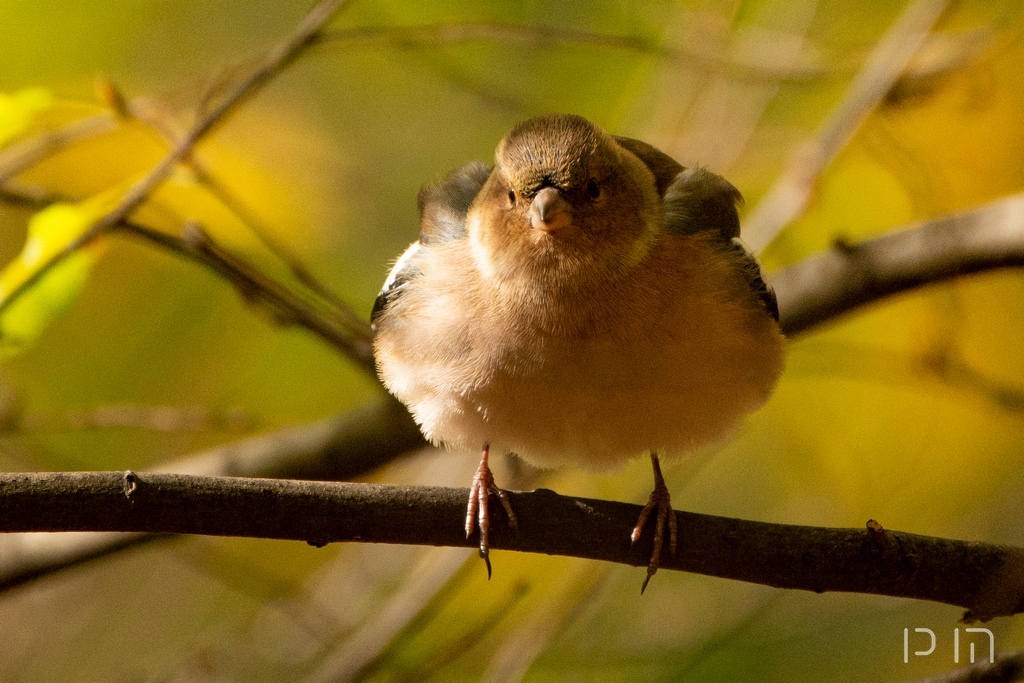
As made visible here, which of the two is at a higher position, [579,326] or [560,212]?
[560,212]

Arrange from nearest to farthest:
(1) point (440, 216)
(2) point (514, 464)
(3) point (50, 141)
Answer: (3) point (50, 141) → (1) point (440, 216) → (2) point (514, 464)

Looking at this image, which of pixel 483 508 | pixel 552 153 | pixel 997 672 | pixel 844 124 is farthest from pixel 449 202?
pixel 997 672

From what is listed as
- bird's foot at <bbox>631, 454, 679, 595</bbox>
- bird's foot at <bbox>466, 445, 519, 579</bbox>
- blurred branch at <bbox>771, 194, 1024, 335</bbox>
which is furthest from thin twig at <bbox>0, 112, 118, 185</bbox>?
blurred branch at <bbox>771, 194, 1024, 335</bbox>

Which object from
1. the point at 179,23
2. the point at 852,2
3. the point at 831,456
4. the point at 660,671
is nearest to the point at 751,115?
the point at 852,2

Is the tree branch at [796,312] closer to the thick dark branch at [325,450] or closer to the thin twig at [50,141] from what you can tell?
the thick dark branch at [325,450]

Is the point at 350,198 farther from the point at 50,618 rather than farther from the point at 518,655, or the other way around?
the point at 518,655

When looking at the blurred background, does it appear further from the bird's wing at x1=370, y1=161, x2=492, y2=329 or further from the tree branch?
the bird's wing at x1=370, y1=161, x2=492, y2=329

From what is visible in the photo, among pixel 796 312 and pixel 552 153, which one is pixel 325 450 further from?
pixel 796 312

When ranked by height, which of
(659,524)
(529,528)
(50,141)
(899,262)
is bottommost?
(529,528)
